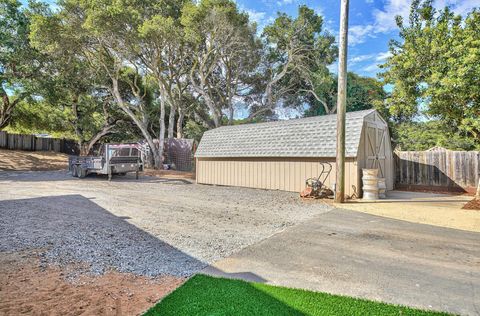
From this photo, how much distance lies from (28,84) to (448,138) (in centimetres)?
2658

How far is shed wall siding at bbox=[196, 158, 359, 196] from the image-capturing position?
10086 millimetres

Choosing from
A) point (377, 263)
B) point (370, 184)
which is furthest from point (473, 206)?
point (377, 263)

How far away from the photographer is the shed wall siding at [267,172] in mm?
10086

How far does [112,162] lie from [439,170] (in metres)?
15.0

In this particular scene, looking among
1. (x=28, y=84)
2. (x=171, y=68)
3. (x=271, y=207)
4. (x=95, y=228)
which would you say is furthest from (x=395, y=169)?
(x=28, y=84)

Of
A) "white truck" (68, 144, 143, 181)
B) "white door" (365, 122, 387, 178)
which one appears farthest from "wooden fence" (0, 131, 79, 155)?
"white door" (365, 122, 387, 178)

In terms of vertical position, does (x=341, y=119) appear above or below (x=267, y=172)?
above

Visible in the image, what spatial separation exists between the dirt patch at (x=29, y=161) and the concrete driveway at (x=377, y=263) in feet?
72.6

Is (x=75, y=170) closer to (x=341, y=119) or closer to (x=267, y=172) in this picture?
(x=267, y=172)

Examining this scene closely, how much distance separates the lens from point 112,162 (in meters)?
13.9

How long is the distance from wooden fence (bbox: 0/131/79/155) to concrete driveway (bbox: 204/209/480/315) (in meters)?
28.4

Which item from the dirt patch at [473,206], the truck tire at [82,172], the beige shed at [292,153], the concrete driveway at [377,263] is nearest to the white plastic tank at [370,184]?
the beige shed at [292,153]

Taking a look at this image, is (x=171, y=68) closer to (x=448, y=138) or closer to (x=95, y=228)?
(x=95, y=228)

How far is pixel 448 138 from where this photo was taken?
51.9ft
